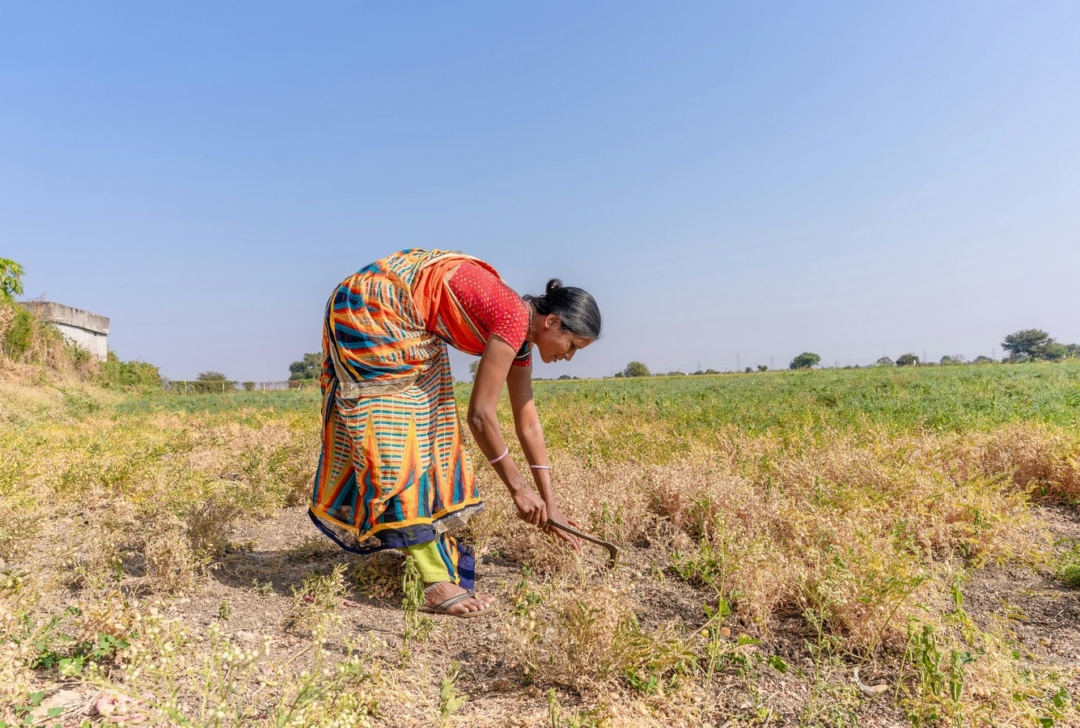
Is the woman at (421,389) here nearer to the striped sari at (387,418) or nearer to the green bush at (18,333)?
the striped sari at (387,418)

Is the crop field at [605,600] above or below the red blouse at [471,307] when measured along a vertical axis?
below

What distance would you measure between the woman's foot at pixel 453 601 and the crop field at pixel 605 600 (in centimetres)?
9

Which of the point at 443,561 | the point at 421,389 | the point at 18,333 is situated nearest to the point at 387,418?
the point at 421,389

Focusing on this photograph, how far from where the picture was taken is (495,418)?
254cm

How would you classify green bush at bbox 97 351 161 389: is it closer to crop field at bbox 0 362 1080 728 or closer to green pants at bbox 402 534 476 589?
crop field at bbox 0 362 1080 728

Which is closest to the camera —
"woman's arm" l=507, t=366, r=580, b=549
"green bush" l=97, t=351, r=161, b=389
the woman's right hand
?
the woman's right hand

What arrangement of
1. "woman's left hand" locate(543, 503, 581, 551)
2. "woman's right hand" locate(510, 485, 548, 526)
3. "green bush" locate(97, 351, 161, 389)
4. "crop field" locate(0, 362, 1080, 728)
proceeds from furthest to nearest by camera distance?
1. "green bush" locate(97, 351, 161, 389)
2. "woman's left hand" locate(543, 503, 581, 551)
3. "woman's right hand" locate(510, 485, 548, 526)
4. "crop field" locate(0, 362, 1080, 728)

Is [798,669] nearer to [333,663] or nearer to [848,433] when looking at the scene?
[333,663]

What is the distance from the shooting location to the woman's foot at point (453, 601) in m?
2.54

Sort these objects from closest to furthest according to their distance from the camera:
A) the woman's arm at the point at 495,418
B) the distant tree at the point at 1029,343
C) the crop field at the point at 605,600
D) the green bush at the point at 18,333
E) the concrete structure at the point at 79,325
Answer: the crop field at the point at 605,600
the woman's arm at the point at 495,418
the green bush at the point at 18,333
the concrete structure at the point at 79,325
the distant tree at the point at 1029,343

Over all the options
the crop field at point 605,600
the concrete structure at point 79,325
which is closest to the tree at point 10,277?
the concrete structure at point 79,325

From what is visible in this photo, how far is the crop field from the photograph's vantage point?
5.70ft

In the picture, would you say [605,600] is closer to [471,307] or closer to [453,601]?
[453,601]

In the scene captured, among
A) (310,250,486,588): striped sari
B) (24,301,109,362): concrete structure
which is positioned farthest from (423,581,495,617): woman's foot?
(24,301,109,362): concrete structure
